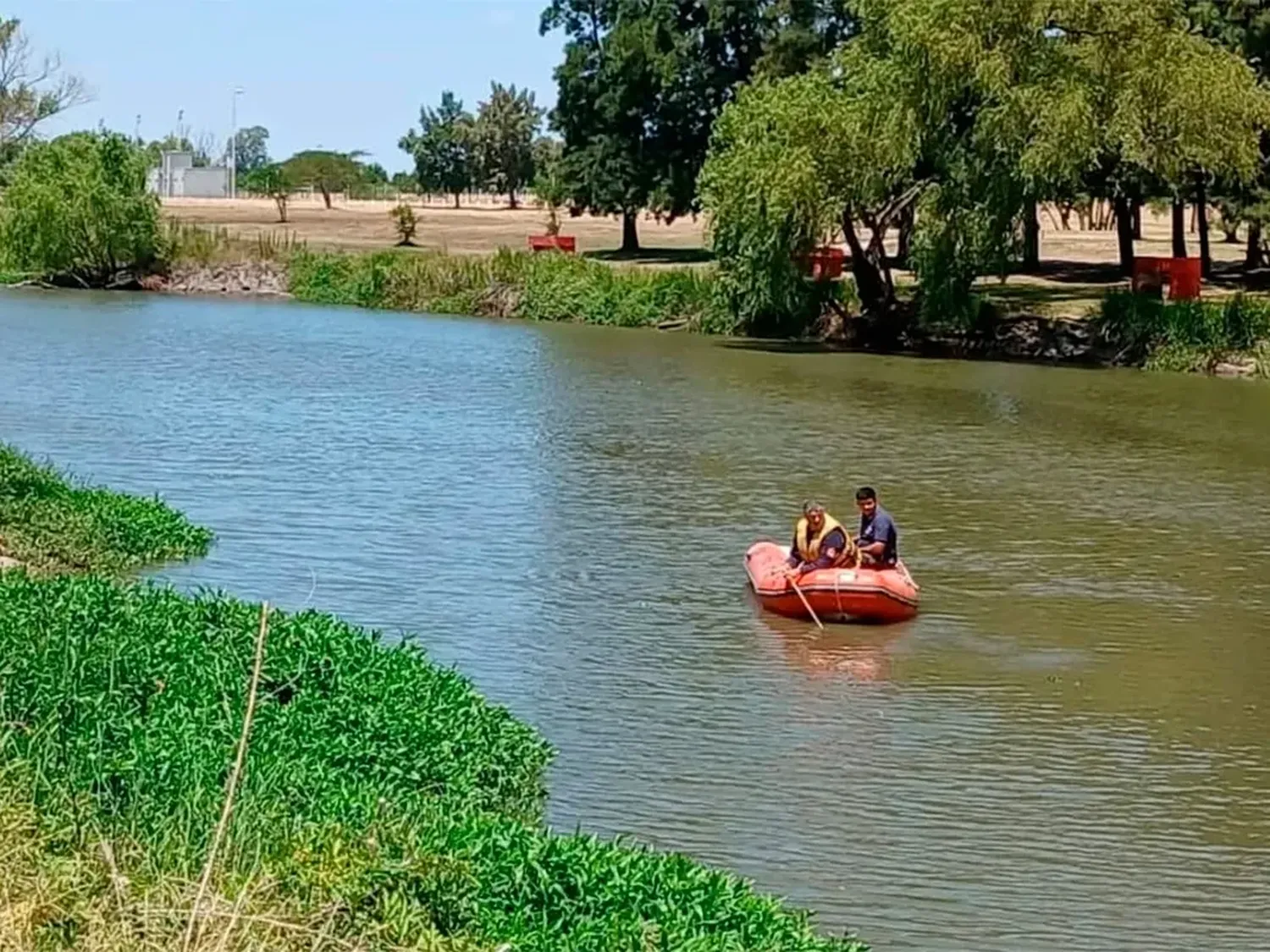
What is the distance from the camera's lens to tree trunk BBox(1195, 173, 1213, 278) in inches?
1806

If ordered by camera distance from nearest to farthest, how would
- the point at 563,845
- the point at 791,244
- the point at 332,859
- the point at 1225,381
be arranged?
the point at 332,859
the point at 563,845
the point at 1225,381
the point at 791,244

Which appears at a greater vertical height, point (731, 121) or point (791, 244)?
point (731, 121)

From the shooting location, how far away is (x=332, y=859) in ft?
25.4

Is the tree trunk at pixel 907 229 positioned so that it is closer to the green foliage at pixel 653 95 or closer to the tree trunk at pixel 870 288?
the tree trunk at pixel 870 288

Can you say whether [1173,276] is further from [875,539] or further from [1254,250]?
[875,539]

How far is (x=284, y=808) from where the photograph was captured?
888 cm

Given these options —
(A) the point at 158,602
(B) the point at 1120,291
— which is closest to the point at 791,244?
(B) the point at 1120,291

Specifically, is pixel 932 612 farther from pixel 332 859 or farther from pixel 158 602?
pixel 332 859

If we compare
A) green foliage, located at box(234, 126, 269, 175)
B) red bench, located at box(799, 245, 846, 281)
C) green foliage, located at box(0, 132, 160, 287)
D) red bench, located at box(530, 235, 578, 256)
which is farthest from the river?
green foliage, located at box(234, 126, 269, 175)

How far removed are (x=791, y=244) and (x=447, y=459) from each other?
57.7ft

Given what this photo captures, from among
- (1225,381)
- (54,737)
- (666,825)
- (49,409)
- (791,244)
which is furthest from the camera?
(791,244)

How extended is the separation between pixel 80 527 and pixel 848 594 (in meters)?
6.75

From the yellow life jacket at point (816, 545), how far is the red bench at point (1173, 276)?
27.4 metres

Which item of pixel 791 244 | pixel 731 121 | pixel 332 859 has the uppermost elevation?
pixel 731 121
